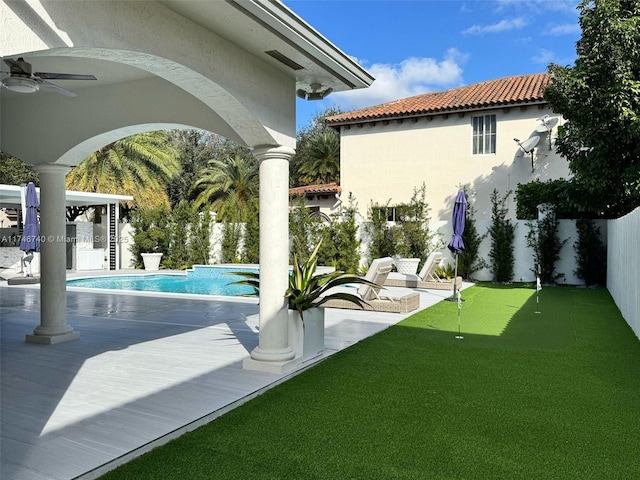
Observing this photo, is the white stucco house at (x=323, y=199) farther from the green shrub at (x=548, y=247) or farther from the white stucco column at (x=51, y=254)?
the white stucco column at (x=51, y=254)

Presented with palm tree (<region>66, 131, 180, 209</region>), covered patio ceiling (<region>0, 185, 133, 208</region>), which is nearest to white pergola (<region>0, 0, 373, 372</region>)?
covered patio ceiling (<region>0, 185, 133, 208</region>)

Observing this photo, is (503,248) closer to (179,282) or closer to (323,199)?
(323,199)

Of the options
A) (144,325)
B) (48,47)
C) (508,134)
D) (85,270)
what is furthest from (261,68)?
(85,270)

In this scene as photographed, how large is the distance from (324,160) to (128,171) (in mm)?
12794

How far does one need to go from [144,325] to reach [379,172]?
53.1 ft

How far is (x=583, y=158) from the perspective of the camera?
15.2m

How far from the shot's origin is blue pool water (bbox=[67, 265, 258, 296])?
17.9 meters

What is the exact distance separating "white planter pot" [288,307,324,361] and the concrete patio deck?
12.9 inches

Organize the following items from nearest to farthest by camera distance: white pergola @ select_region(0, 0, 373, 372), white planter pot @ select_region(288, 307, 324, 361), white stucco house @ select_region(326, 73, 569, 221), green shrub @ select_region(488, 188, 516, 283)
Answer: white pergola @ select_region(0, 0, 373, 372), white planter pot @ select_region(288, 307, 324, 361), green shrub @ select_region(488, 188, 516, 283), white stucco house @ select_region(326, 73, 569, 221)

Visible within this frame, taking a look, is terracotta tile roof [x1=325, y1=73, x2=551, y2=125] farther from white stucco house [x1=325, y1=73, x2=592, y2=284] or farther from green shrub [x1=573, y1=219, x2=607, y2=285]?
green shrub [x1=573, y1=219, x2=607, y2=285]

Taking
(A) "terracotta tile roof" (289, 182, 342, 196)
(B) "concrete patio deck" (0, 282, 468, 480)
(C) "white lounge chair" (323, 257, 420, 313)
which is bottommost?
(B) "concrete patio deck" (0, 282, 468, 480)

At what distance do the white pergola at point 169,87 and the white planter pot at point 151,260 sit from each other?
1590 cm

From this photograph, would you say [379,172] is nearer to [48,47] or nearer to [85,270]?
[85,270]

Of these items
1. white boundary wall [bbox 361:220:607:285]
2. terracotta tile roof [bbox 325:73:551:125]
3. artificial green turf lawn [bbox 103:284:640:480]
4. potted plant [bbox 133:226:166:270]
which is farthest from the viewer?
potted plant [bbox 133:226:166:270]
